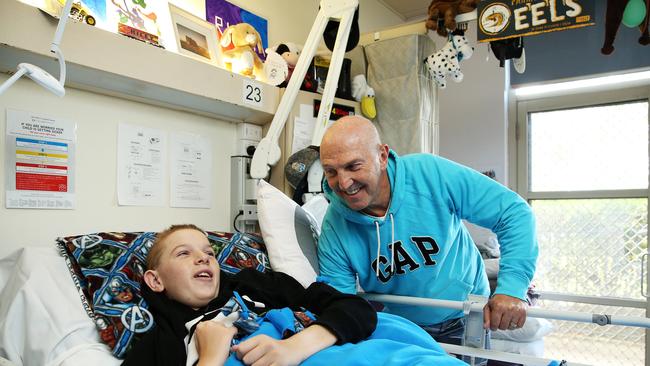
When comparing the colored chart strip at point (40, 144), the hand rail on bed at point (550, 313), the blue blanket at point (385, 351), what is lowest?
the blue blanket at point (385, 351)

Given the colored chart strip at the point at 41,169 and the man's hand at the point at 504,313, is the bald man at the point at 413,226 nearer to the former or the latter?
the man's hand at the point at 504,313

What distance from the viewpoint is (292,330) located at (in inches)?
45.7

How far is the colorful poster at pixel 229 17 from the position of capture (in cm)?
227

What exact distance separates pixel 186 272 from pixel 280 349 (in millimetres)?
385

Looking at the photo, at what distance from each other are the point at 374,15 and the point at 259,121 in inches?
67.2

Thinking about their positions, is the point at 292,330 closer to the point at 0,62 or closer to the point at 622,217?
the point at 0,62

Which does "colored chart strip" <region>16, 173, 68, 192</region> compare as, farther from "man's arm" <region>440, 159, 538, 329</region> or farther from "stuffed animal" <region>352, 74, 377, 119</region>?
"stuffed animal" <region>352, 74, 377, 119</region>

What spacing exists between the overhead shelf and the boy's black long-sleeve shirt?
2.45 ft

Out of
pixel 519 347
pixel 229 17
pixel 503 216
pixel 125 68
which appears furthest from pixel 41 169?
pixel 519 347

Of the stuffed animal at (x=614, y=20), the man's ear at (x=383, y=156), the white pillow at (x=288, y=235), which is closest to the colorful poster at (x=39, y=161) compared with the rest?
the white pillow at (x=288, y=235)

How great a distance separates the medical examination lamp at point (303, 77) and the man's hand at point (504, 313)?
1.12 meters

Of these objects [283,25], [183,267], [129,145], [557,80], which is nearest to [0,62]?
[129,145]

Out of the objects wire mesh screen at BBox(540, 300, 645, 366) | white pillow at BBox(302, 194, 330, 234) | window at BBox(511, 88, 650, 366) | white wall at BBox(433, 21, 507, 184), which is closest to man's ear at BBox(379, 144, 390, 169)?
white pillow at BBox(302, 194, 330, 234)

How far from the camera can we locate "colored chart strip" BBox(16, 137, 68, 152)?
1.56 metres
